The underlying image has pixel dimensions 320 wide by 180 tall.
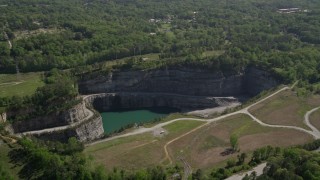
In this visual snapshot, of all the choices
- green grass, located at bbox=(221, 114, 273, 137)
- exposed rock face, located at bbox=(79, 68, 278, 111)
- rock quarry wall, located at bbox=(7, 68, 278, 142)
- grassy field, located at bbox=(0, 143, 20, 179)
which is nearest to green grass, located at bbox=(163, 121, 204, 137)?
green grass, located at bbox=(221, 114, 273, 137)

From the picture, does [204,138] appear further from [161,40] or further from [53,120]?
[161,40]

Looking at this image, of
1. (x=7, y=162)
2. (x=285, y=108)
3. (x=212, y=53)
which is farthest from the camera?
(x=212, y=53)

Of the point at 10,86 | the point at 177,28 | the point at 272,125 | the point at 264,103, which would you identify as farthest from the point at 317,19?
the point at 10,86

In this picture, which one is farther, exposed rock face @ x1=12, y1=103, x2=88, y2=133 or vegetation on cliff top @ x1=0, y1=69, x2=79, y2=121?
vegetation on cliff top @ x1=0, y1=69, x2=79, y2=121

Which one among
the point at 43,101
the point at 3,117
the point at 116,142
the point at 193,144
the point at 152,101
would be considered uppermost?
the point at 43,101

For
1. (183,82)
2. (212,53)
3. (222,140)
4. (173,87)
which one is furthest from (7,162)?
(212,53)

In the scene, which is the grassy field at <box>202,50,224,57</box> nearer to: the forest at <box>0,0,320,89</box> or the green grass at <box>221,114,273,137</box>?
the forest at <box>0,0,320,89</box>
